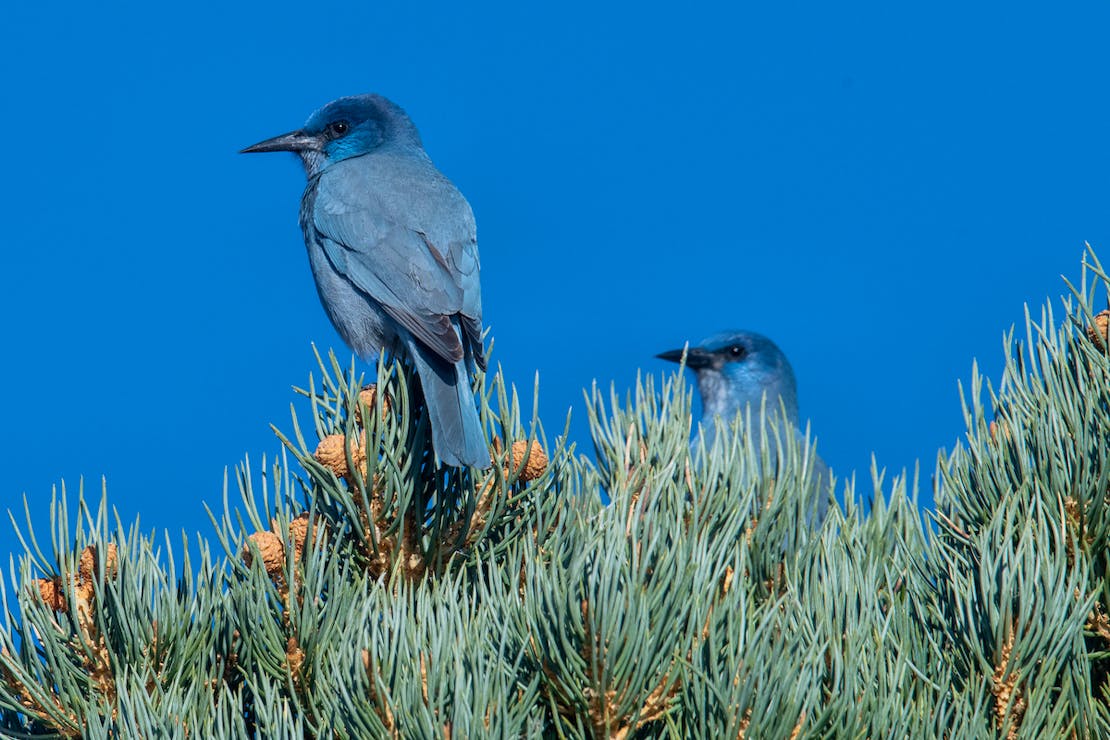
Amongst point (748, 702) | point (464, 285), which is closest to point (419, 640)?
point (748, 702)

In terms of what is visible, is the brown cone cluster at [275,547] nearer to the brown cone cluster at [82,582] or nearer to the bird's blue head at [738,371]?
the brown cone cluster at [82,582]

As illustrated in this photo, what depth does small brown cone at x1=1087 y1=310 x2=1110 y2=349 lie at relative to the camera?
1.81 meters

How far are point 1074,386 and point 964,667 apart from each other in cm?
50

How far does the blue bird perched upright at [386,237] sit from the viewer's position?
306 centimetres

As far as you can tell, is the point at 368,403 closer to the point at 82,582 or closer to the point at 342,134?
the point at 82,582

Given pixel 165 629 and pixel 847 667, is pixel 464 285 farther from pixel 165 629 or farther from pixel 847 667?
pixel 847 667

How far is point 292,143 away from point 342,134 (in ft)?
0.58

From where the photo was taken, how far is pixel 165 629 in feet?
5.18

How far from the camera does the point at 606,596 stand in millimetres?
1307

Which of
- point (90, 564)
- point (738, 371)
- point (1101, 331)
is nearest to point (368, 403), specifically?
point (90, 564)

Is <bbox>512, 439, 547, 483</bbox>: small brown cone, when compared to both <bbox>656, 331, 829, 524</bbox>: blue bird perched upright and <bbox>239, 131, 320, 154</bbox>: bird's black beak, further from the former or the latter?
<bbox>656, 331, 829, 524</bbox>: blue bird perched upright

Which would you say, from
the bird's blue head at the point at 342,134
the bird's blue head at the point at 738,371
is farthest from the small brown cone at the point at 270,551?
the bird's blue head at the point at 738,371

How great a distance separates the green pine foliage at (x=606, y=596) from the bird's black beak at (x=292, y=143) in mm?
2488

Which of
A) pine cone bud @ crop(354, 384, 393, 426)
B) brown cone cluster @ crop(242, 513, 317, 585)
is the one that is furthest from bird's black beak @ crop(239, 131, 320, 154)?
brown cone cluster @ crop(242, 513, 317, 585)
